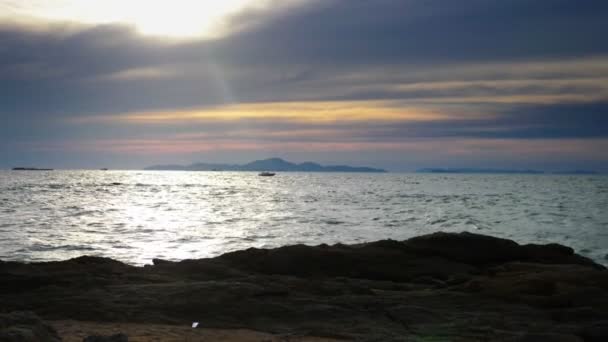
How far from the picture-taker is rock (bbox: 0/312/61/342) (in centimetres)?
639

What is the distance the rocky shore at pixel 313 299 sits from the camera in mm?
8766

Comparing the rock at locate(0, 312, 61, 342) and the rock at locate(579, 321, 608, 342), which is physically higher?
the rock at locate(0, 312, 61, 342)

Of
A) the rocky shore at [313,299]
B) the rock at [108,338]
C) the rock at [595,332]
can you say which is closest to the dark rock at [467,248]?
the rocky shore at [313,299]

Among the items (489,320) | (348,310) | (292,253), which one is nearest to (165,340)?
(348,310)

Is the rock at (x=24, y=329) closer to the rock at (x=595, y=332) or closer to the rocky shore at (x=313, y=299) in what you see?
the rocky shore at (x=313, y=299)

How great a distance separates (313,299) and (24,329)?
5.42 metres

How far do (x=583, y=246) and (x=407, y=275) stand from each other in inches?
761

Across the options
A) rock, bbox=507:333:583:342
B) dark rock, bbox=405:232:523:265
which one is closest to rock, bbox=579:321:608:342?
rock, bbox=507:333:583:342

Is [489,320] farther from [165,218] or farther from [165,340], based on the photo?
[165,218]

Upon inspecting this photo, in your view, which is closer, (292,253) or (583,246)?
(292,253)

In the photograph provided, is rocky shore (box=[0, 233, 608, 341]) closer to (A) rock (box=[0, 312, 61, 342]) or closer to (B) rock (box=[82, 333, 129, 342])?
(A) rock (box=[0, 312, 61, 342])

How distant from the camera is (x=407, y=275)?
14.4m

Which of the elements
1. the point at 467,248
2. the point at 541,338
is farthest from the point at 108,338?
the point at 467,248

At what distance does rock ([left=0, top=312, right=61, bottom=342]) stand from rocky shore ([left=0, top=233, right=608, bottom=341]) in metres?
0.02
